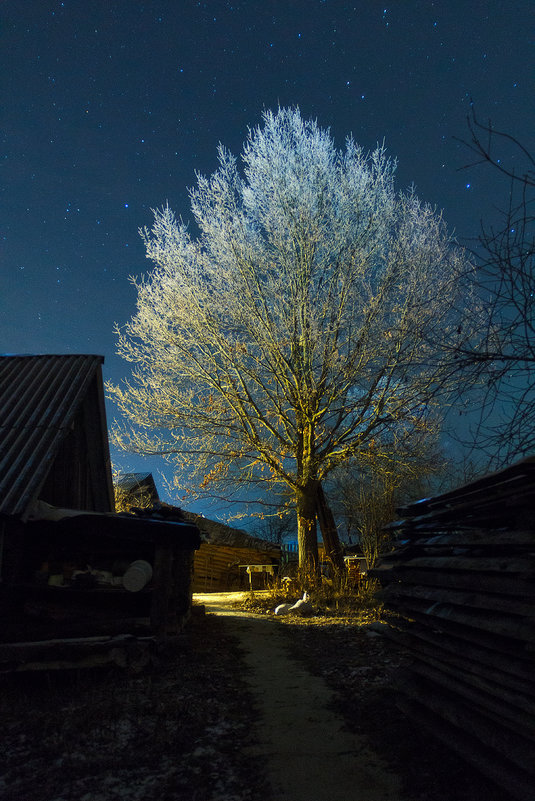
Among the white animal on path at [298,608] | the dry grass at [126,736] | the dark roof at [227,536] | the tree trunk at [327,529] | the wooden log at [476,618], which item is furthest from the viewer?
the dark roof at [227,536]

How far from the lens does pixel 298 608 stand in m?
12.2

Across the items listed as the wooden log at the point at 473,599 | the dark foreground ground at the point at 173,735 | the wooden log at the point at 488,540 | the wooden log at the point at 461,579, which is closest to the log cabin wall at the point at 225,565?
the dark foreground ground at the point at 173,735

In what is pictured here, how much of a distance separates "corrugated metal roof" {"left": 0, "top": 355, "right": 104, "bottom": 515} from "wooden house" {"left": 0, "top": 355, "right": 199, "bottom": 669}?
0.06ft

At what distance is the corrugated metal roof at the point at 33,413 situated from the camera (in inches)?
275

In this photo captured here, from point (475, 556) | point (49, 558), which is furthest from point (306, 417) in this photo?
point (475, 556)

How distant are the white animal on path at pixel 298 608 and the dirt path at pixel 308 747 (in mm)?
5122

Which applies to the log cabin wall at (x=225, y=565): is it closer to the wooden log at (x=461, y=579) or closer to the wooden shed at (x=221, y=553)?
the wooden shed at (x=221, y=553)

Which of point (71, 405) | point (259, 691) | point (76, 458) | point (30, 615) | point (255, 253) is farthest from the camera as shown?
point (255, 253)

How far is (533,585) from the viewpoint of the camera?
3.01 m

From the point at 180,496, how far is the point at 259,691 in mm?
9536

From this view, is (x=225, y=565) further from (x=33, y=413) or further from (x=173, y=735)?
(x=173, y=735)

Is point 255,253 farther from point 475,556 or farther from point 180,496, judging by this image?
Result: point 475,556

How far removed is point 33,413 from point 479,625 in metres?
7.77

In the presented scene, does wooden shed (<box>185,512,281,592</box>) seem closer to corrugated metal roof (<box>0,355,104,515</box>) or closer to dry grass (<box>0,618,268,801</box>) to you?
corrugated metal roof (<box>0,355,104,515</box>)
